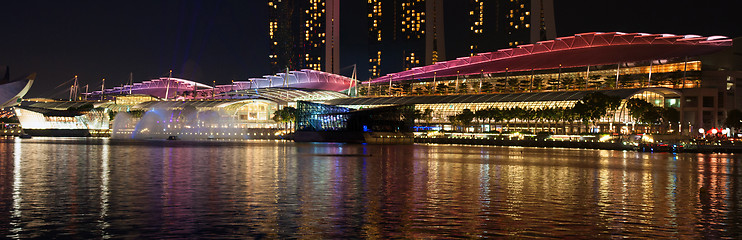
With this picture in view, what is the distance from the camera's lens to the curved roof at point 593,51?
469 feet

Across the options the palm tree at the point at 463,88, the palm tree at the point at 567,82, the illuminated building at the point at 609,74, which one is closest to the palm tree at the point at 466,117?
the illuminated building at the point at 609,74

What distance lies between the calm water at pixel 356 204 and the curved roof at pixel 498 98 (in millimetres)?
93917

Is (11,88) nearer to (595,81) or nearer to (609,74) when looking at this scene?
(595,81)

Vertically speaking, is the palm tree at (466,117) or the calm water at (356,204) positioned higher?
the palm tree at (466,117)

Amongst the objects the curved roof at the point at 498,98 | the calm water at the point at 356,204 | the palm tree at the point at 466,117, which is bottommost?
the calm water at the point at 356,204

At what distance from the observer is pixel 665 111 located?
120 m

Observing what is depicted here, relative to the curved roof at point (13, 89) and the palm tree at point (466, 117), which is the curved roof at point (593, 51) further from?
the curved roof at point (13, 89)

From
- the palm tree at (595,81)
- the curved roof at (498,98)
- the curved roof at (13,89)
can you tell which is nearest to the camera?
the curved roof at (498,98)

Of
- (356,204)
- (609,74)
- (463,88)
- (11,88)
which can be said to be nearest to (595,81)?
(609,74)

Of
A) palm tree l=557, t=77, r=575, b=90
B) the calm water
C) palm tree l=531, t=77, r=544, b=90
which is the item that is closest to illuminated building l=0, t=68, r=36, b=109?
Answer: palm tree l=531, t=77, r=544, b=90

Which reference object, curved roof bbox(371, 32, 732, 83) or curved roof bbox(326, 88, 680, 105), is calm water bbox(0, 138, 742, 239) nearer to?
curved roof bbox(326, 88, 680, 105)

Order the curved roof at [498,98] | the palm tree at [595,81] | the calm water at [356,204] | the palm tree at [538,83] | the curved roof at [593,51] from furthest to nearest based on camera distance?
the palm tree at [538,83]
the palm tree at [595,81]
the curved roof at [593,51]
the curved roof at [498,98]
the calm water at [356,204]

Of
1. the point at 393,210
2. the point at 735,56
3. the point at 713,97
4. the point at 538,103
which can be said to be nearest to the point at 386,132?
the point at 538,103

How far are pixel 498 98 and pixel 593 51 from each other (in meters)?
23.8
